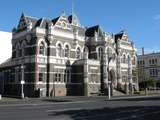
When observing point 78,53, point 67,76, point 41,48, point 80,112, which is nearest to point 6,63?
point 41,48

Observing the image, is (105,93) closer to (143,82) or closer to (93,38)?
(93,38)

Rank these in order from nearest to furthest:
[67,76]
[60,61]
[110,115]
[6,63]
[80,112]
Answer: [110,115]
[80,112]
[60,61]
[67,76]
[6,63]

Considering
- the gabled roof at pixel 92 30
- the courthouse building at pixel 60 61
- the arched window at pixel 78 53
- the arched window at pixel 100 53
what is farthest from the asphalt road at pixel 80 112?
the gabled roof at pixel 92 30

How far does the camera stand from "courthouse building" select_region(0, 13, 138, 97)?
49.8 metres

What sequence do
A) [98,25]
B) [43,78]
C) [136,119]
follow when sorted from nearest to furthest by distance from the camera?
[136,119] → [43,78] → [98,25]

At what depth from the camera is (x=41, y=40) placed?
166ft

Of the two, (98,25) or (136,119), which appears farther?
(98,25)

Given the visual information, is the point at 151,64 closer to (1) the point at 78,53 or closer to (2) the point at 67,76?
(1) the point at 78,53

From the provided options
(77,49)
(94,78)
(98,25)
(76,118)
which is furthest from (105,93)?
(76,118)

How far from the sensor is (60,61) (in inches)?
2055

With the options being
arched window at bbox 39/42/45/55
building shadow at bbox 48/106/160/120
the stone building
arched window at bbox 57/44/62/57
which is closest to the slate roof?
arched window at bbox 39/42/45/55

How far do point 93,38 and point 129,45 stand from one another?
11958 mm

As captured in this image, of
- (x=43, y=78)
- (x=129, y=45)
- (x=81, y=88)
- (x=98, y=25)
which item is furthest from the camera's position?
(x=129, y=45)

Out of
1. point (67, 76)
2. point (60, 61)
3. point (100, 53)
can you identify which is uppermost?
point (100, 53)
